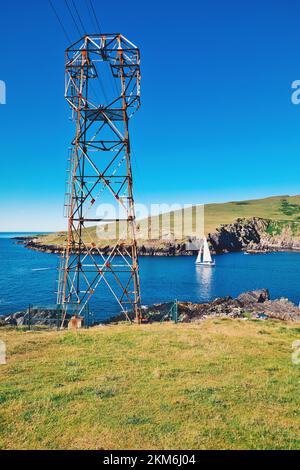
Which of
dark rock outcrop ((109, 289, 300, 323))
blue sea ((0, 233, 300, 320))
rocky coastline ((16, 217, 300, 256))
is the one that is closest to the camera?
dark rock outcrop ((109, 289, 300, 323))

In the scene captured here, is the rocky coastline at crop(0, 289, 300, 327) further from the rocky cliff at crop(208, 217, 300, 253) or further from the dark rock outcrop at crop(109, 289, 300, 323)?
the rocky cliff at crop(208, 217, 300, 253)

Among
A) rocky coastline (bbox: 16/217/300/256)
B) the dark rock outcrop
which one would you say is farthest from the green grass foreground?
rocky coastline (bbox: 16/217/300/256)

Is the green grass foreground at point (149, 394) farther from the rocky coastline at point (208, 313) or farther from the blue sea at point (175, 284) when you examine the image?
the blue sea at point (175, 284)

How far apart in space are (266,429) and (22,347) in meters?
11.8

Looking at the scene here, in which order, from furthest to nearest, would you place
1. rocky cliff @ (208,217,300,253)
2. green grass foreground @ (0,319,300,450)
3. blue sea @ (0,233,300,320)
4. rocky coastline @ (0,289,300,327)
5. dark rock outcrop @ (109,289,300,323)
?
rocky cliff @ (208,217,300,253), blue sea @ (0,233,300,320), rocky coastline @ (0,289,300,327), dark rock outcrop @ (109,289,300,323), green grass foreground @ (0,319,300,450)

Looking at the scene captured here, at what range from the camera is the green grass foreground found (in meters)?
8.17

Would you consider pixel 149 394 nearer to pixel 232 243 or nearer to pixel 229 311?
pixel 229 311

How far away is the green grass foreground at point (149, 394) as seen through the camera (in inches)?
322

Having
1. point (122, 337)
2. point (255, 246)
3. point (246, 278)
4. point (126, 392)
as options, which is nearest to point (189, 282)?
point (246, 278)

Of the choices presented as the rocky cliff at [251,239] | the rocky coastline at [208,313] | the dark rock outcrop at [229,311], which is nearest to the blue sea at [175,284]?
the rocky coastline at [208,313]

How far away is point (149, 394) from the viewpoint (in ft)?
34.8

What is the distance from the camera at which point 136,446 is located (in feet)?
25.6

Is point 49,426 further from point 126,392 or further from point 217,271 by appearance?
point 217,271

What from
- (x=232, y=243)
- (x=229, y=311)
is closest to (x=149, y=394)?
(x=229, y=311)
